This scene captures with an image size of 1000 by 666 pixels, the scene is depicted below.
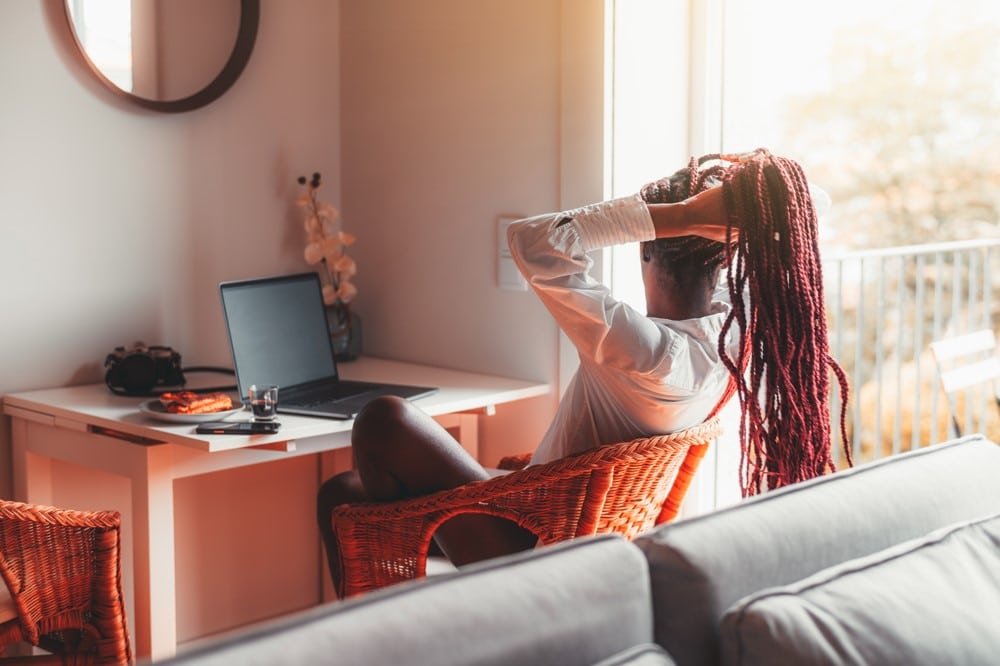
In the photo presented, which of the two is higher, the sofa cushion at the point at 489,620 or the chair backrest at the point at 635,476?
the sofa cushion at the point at 489,620

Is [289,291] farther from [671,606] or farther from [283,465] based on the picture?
[671,606]

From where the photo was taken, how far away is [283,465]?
9.95ft

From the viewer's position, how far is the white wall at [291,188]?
2574 millimetres

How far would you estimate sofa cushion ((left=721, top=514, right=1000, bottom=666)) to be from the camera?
1045mm

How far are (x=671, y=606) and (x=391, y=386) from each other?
5.34 ft

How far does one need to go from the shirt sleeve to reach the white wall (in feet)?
2.53

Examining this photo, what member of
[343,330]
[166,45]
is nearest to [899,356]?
[343,330]

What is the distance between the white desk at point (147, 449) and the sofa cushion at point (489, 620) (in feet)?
4.03

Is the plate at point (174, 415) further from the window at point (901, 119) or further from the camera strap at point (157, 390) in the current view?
the window at point (901, 119)

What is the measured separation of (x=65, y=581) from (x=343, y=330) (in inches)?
45.9

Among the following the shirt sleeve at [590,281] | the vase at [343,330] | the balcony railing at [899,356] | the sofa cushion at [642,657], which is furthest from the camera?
the vase at [343,330]

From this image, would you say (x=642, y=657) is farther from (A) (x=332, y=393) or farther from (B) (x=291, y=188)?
(B) (x=291, y=188)

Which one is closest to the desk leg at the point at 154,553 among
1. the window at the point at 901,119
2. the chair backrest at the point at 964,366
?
the chair backrest at the point at 964,366

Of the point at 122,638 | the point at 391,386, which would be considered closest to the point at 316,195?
the point at 391,386
